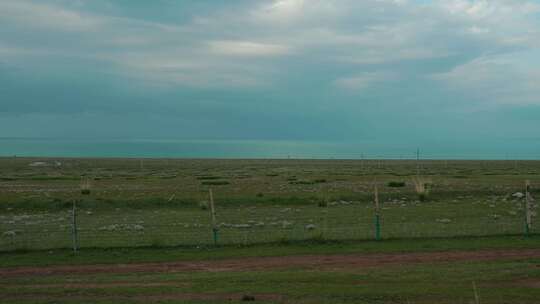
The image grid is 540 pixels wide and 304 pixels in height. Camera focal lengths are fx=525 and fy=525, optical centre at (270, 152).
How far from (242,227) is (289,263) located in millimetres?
7804

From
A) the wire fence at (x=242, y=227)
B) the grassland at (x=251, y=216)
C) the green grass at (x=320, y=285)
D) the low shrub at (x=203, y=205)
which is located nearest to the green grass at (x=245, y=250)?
the wire fence at (x=242, y=227)

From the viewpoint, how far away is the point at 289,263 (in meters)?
14.5

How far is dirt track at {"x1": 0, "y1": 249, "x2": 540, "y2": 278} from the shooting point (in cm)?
1388

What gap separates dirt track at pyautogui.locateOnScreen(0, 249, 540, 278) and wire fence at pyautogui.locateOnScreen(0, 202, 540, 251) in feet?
7.90

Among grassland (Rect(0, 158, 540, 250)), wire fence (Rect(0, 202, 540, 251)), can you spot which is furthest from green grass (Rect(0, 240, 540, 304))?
grassland (Rect(0, 158, 540, 250))

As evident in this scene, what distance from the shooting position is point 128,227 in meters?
21.9

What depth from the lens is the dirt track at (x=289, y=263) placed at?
45.5 ft

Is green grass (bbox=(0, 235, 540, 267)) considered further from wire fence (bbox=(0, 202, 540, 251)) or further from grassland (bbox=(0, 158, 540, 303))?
wire fence (bbox=(0, 202, 540, 251))

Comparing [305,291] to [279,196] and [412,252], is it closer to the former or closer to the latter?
[412,252]

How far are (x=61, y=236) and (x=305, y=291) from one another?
11.7 meters

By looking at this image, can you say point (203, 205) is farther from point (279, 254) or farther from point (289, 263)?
point (289, 263)

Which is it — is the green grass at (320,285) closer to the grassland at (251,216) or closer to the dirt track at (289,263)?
the dirt track at (289,263)

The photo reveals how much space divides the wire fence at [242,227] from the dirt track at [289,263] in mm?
2408

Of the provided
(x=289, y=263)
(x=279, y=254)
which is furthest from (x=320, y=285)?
(x=279, y=254)
